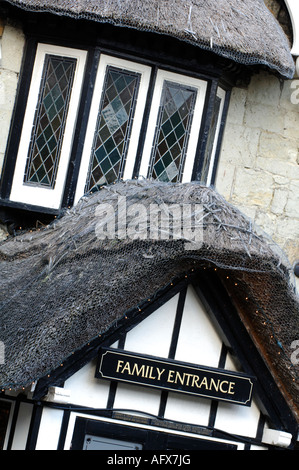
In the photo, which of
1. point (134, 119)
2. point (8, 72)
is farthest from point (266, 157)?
point (8, 72)

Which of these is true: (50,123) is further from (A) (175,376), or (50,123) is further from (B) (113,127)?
(A) (175,376)

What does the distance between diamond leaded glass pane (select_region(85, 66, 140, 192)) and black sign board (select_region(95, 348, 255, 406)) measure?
2.30 m

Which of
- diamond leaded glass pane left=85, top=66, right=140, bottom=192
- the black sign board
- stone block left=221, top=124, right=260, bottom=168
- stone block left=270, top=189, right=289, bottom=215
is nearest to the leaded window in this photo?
diamond leaded glass pane left=85, top=66, right=140, bottom=192

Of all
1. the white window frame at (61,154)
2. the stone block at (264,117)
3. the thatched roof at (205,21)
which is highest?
the thatched roof at (205,21)

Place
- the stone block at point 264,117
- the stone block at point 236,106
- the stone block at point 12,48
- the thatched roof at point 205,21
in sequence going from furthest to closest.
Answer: the stone block at point 264,117 < the stone block at point 236,106 < the stone block at point 12,48 < the thatched roof at point 205,21

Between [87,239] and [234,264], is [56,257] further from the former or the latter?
[234,264]

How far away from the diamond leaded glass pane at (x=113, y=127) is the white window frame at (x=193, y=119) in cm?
19

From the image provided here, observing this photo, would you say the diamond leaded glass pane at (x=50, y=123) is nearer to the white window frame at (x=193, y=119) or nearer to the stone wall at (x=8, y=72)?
the stone wall at (x=8, y=72)

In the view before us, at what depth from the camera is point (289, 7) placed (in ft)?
27.5

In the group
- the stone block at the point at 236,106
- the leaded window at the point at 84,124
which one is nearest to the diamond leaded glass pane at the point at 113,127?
the leaded window at the point at 84,124

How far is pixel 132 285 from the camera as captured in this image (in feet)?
17.2

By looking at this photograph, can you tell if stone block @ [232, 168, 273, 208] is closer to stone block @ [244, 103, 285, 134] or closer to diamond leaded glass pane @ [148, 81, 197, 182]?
stone block @ [244, 103, 285, 134]

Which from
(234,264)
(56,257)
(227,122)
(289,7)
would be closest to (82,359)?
(56,257)

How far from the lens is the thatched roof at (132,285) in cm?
→ 508
